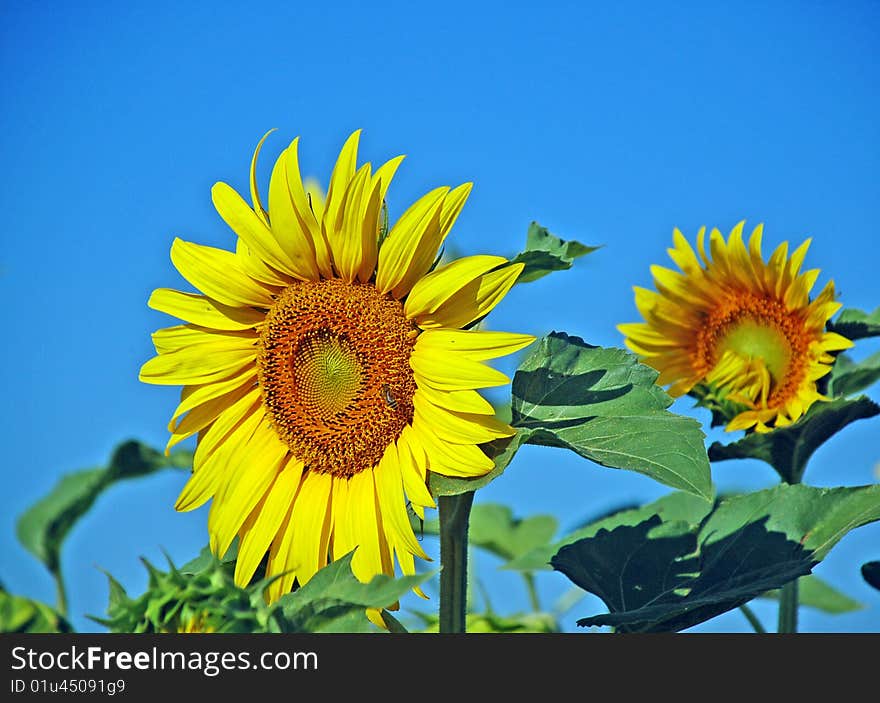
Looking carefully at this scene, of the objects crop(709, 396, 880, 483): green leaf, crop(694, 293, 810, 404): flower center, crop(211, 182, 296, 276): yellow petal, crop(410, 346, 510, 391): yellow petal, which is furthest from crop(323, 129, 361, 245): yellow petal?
crop(694, 293, 810, 404): flower center

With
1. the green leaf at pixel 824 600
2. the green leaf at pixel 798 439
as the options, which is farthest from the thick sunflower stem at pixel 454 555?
the green leaf at pixel 824 600

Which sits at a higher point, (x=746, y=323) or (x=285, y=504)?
(x=746, y=323)

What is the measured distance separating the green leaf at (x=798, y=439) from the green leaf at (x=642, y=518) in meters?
0.11

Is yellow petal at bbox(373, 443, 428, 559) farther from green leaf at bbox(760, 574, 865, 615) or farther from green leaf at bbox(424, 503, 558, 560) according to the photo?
green leaf at bbox(760, 574, 865, 615)

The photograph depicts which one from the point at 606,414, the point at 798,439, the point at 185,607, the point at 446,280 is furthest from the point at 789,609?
the point at 185,607

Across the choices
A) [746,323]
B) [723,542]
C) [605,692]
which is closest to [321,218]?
[605,692]

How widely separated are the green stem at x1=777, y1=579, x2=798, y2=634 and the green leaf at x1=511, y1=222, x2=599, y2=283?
34.0 inches

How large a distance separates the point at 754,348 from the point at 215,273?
1154 millimetres

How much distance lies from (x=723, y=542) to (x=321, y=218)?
0.82 meters

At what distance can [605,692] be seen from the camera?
3.46 ft

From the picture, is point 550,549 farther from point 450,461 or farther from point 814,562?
point 450,461

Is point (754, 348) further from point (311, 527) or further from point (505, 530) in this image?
point (311, 527)

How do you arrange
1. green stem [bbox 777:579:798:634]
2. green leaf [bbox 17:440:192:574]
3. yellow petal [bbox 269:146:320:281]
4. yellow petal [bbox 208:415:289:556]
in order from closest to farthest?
yellow petal [bbox 269:146:320:281] < yellow petal [bbox 208:415:289:556] < green stem [bbox 777:579:798:634] < green leaf [bbox 17:440:192:574]

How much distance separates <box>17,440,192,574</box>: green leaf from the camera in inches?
80.4
